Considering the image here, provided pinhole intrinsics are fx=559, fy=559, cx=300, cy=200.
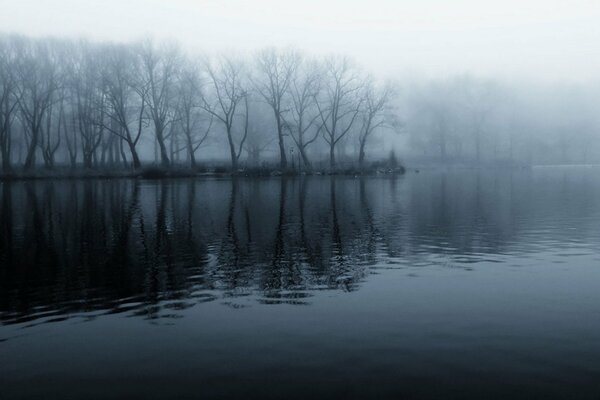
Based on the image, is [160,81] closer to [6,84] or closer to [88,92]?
[88,92]

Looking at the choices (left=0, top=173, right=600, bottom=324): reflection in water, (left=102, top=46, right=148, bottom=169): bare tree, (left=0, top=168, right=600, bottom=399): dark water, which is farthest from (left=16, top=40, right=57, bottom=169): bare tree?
(left=0, top=168, right=600, bottom=399): dark water

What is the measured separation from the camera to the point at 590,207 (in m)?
28.9

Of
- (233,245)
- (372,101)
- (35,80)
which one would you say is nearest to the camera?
(233,245)

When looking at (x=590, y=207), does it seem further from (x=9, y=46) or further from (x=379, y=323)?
(x=9, y=46)

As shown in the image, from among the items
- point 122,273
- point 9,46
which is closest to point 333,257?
point 122,273

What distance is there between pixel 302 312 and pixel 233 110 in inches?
2798

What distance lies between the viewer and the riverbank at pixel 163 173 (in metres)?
64.3

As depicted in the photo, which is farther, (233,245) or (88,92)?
(88,92)

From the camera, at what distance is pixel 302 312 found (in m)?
10.4

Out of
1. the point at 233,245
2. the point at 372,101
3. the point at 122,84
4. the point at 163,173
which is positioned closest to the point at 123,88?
the point at 122,84

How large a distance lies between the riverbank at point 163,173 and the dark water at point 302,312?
4620cm

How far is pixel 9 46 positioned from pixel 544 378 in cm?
7604

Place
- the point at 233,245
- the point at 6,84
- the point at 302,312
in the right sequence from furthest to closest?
the point at 6,84, the point at 233,245, the point at 302,312

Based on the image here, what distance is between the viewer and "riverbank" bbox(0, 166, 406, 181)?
2531 inches
